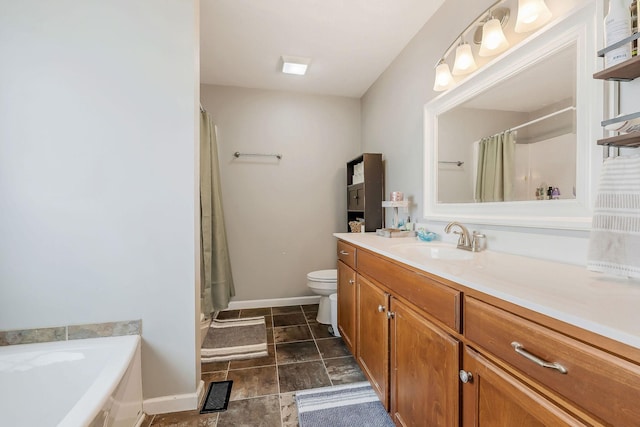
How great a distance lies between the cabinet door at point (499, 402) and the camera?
59 centimetres

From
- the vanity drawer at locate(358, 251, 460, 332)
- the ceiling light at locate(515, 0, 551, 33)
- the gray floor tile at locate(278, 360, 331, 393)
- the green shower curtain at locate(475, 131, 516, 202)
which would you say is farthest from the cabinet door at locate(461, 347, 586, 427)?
the ceiling light at locate(515, 0, 551, 33)

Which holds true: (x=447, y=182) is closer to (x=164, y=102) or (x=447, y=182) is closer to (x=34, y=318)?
(x=164, y=102)

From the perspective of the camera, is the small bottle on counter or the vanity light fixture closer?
the small bottle on counter

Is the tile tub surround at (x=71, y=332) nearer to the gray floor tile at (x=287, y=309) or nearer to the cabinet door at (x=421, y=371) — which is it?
the cabinet door at (x=421, y=371)

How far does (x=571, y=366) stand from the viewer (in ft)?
1.80

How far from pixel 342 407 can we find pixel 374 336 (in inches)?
17.1

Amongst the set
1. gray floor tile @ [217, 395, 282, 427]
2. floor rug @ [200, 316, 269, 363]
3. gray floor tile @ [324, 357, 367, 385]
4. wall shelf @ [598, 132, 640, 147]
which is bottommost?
gray floor tile @ [217, 395, 282, 427]

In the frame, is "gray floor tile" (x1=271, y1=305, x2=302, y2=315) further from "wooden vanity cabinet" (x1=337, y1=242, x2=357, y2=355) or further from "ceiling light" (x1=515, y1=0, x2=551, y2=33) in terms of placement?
"ceiling light" (x1=515, y1=0, x2=551, y2=33)

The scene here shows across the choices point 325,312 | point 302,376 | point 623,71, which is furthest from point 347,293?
point 623,71

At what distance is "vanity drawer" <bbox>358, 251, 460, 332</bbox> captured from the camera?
884 millimetres

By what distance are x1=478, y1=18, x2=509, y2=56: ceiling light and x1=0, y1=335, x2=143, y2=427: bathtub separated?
2214 millimetres

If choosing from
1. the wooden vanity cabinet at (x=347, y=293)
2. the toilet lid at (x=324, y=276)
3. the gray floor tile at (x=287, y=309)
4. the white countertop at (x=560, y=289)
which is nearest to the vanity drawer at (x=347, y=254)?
the wooden vanity cabinet at (x=347, y=293)

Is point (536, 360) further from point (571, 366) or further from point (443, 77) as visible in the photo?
point (443, 77)

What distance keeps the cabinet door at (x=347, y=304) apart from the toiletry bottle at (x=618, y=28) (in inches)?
57.7
